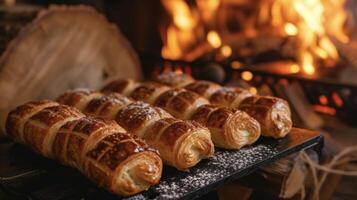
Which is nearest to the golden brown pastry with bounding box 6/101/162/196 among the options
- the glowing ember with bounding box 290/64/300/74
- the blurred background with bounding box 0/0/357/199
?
the blurred background with bounding box 0/0/357/199

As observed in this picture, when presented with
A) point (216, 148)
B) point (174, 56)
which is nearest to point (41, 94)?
point (216, 148)

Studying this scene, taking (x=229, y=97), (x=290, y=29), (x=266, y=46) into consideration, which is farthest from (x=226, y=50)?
(x=229, y=97)

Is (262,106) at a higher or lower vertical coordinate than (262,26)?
lower

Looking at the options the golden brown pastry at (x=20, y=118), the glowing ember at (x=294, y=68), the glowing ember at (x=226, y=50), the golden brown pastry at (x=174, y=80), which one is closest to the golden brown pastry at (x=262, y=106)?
the golden brown pastry at (x=174, y=80)

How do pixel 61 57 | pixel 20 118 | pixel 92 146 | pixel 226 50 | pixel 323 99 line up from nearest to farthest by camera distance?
pixel 92 146 → pixel 20 118 → pixel 61 57 → pixel 323 99 → pixel 226 50

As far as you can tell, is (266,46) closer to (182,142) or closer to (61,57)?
(61,57)

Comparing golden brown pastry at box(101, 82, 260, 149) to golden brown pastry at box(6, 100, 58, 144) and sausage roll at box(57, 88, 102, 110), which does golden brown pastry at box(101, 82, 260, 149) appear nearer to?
sausage roll at box(57, 88, 102, 110)

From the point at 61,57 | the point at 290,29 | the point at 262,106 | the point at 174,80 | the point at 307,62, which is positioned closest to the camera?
the point at 262,106
